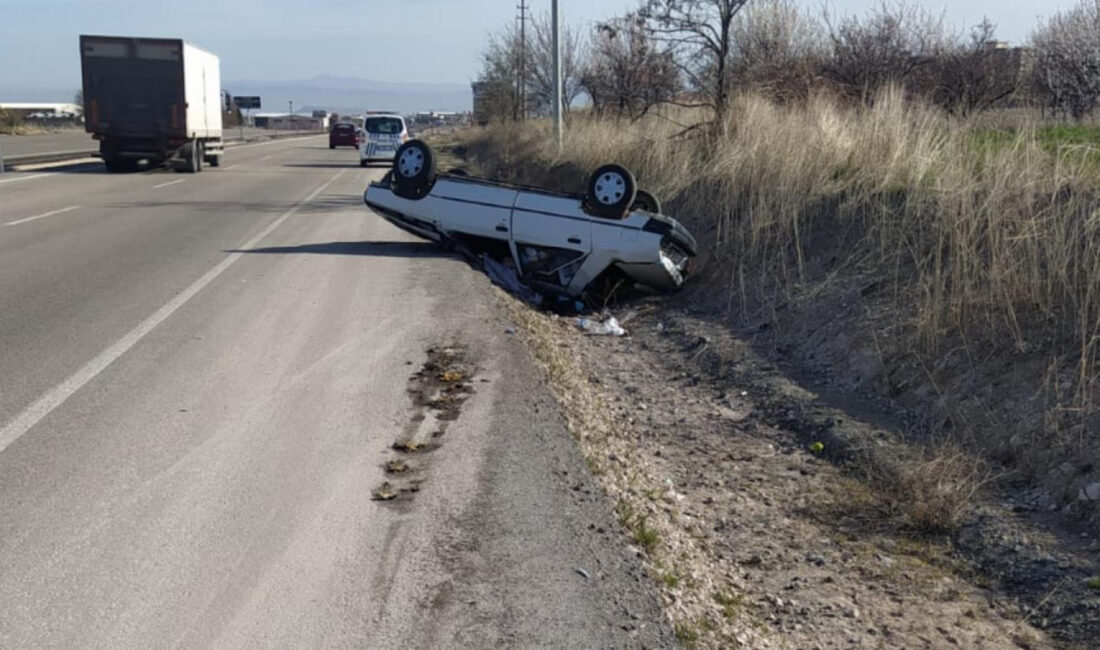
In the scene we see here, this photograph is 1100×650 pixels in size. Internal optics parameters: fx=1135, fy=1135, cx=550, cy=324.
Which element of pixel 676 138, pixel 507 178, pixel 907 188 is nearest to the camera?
pixel 907 188

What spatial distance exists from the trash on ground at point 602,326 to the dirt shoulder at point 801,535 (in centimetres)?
239

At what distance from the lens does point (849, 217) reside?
10953 millimetres

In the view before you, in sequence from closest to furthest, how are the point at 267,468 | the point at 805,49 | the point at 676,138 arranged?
1. the point at 267,468
2. the point at 676,138
3. the point at 805,49

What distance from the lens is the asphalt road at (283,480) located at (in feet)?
13.7

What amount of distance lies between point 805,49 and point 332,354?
14.5 meters

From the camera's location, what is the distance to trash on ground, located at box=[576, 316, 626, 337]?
11.1 meters

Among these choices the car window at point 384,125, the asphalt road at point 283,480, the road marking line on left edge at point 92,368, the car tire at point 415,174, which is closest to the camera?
the asphalt road at point 283,480

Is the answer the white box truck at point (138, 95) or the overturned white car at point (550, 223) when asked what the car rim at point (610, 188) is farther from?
the white box truck at point (138, 95)

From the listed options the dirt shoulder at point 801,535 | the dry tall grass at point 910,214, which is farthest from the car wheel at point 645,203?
the dirt shoulder at point 801,535

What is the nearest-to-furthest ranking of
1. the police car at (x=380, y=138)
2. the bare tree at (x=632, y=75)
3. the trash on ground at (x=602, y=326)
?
the trash on ground at (x=602, y=326), the bare tree at (x=632, y=75), the police car at (x=380, y=138)

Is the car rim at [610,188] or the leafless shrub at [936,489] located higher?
the car rim at [610,188]

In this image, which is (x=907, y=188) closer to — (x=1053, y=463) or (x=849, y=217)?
(x=849, y=217)

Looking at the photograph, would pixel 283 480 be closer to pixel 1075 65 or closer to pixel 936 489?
pixel 936 489

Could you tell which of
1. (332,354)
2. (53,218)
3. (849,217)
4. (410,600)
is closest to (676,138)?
(849,217)
